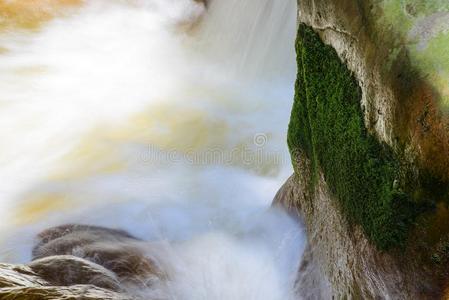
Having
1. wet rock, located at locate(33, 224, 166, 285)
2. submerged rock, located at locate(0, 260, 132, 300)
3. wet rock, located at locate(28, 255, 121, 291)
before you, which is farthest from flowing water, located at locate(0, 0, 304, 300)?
submerged rock, located at locate(0, 260, 132, 300)

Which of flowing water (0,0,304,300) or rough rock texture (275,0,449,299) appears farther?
flowing water (0,0,304,300)

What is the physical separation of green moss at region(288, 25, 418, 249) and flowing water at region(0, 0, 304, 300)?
61.1 inches

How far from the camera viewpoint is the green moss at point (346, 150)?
278cm

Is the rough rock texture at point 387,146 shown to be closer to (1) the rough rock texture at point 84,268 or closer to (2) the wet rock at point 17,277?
(1) the rough rock texture at point 84,268

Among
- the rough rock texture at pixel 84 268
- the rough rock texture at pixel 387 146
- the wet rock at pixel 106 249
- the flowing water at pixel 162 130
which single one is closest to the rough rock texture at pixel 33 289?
the rough rock texture at pixel 84 268

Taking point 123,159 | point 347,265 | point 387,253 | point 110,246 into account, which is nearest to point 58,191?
point 123,159

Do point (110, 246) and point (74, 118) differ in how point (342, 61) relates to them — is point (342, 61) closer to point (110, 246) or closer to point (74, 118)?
point (110, 246)

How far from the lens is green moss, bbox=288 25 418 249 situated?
109 inches

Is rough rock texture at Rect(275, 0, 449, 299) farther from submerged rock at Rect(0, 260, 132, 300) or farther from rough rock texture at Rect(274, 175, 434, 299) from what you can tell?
submerged rock at Rect(0, 260, 132, 300)

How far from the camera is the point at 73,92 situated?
32.9 feet

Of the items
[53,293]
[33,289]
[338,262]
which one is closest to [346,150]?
[338,262]

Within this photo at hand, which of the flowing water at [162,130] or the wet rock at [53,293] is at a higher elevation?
the flowing water at [162,130]

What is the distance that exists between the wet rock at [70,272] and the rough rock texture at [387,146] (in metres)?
1.94

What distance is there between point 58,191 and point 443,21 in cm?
596
